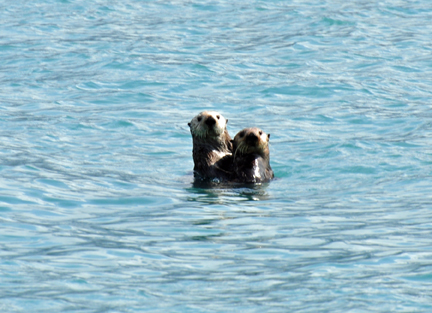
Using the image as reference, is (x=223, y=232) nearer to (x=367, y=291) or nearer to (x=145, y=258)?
(x=145, y=258)

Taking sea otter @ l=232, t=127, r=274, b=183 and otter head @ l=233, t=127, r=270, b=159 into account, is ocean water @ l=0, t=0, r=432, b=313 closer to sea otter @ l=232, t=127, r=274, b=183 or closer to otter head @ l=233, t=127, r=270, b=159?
sea otter @ l=232, t=127, r=274, b=183

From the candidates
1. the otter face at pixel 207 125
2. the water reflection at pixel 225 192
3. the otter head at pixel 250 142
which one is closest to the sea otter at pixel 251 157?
the otter head at pixel 250 142

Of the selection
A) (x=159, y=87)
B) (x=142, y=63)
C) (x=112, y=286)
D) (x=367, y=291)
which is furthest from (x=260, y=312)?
(x=142, y=63)

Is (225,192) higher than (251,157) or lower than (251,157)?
lower

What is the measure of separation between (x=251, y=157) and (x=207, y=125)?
0.65 metres

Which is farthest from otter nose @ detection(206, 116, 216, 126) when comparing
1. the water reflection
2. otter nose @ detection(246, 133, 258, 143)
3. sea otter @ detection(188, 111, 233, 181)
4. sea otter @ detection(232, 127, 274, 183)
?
the water reflection

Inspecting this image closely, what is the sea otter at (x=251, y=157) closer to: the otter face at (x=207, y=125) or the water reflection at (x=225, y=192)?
the water reflection at (x=225, y=192)

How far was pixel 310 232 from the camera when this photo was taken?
6.52 meters

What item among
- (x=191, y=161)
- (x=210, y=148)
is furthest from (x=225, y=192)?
(x=191, y=161)

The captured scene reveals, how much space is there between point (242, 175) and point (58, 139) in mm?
3483

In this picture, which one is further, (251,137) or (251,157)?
(251,157)

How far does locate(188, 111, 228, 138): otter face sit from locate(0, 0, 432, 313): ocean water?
614 mm

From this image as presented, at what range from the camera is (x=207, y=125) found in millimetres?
8805

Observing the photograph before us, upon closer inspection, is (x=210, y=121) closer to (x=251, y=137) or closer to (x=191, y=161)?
(x=251, y=137)
